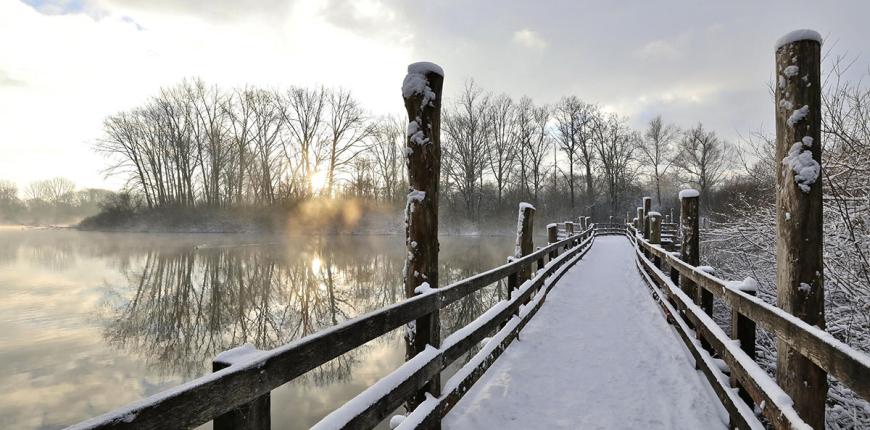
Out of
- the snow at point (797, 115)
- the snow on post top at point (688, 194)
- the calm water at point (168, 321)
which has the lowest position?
the calm water at point (168, 321)

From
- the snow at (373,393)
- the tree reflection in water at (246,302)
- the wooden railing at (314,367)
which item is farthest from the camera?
the tree reflection in water at (246,302)

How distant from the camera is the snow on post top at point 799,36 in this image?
3.00 m

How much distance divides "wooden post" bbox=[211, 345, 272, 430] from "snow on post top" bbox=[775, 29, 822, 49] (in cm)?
383

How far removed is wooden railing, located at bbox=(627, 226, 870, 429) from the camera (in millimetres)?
1869

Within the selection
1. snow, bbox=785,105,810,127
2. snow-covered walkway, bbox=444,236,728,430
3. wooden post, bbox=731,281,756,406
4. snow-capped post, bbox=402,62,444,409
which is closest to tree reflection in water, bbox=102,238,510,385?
snow-covered walkway, bbox=444,236,728,430

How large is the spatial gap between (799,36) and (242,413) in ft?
13.0

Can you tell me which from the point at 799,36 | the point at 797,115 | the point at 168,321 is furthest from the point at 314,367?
the point at 168,321

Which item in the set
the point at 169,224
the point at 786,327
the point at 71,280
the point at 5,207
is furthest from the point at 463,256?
the point at 5,207

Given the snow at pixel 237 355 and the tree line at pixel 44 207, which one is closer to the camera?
the snow at pixel 237 355

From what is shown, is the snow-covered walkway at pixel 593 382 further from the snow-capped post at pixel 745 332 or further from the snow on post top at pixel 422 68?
the snow on post top at pixel 422 68

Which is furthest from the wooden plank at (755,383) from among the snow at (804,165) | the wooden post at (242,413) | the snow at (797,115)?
the wooden post at (242,413)

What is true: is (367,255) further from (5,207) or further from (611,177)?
(5,207)

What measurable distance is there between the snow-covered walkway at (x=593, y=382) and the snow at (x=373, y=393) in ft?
2.48

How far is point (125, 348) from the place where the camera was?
9.24 m
